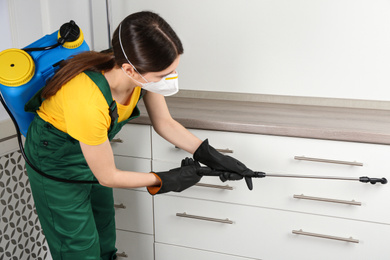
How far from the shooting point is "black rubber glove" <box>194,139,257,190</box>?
56.3 inches

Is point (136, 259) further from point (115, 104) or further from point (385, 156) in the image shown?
point (385, 156)

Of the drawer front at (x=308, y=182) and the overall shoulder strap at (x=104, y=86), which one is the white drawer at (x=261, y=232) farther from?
the overall shoulder strap at (x=104, y=86)

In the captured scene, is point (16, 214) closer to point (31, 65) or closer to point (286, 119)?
point (31, 65)

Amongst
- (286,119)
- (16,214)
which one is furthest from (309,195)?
(16,214)

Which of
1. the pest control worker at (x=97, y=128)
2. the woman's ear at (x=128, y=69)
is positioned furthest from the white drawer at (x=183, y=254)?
the woman's ear at (x=128, y=69)

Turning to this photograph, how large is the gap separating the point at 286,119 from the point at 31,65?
956 mm

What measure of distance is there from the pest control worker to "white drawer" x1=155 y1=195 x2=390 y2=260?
34cm

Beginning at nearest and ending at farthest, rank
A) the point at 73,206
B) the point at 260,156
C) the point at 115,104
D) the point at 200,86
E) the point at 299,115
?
the point at 115,104
the point at 73,206
the point at 260,156
the point at 299,115
the point at 200,86

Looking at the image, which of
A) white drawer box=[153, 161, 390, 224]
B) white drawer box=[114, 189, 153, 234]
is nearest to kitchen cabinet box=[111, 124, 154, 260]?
white drawer box=[114, 189, 153, 234]

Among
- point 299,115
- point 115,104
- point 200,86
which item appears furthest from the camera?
point 200,86

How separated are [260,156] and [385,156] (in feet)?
1.45

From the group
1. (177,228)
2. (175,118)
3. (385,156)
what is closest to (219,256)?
(177,228)

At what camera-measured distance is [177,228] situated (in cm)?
182

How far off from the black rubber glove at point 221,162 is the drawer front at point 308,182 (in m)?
→ 0.16
